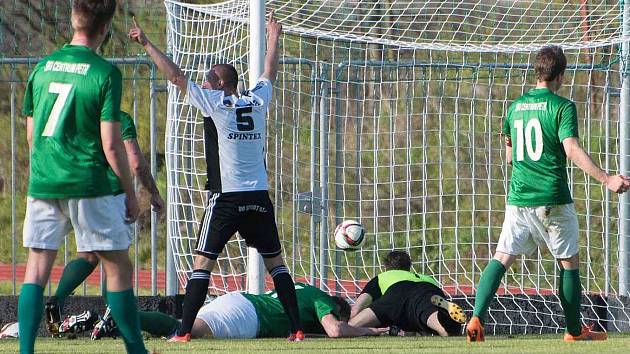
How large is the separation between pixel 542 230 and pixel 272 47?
2.17 meters

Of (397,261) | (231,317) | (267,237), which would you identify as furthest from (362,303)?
(267,237)

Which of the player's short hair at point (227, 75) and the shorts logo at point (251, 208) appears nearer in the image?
the shorts logo at point (251, 208)

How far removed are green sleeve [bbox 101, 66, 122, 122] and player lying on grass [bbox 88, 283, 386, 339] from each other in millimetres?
3212

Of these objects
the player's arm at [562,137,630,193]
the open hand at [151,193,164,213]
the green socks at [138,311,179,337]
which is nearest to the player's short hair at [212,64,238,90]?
the open hand at [151,193,164,213]

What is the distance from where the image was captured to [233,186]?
8.76 metres

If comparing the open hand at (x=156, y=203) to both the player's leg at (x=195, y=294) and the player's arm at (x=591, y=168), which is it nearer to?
the player's leg at (x=195, y=294)

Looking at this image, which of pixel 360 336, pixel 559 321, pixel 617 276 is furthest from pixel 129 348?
pixel 617 276

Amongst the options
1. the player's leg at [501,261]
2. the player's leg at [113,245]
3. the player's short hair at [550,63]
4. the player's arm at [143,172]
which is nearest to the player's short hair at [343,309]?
the player's leg at [501,261]

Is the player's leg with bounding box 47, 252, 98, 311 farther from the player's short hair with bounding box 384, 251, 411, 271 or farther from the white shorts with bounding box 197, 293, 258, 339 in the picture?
the player's short hair with bounding box 384, 251, 411, 271

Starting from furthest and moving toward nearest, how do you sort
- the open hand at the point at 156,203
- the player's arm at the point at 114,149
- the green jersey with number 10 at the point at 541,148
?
1. the green jersey with number 10 at the point at 541,148
2. the open hand at the point at 156,203
3. the player's arm at the point at 114,149

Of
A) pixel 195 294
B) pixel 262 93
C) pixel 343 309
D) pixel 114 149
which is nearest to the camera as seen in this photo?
pixel 114 149

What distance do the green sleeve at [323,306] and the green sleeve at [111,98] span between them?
3.86 m

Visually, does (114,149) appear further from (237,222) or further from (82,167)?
(237,222)

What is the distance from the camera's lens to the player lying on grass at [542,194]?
838 cm
